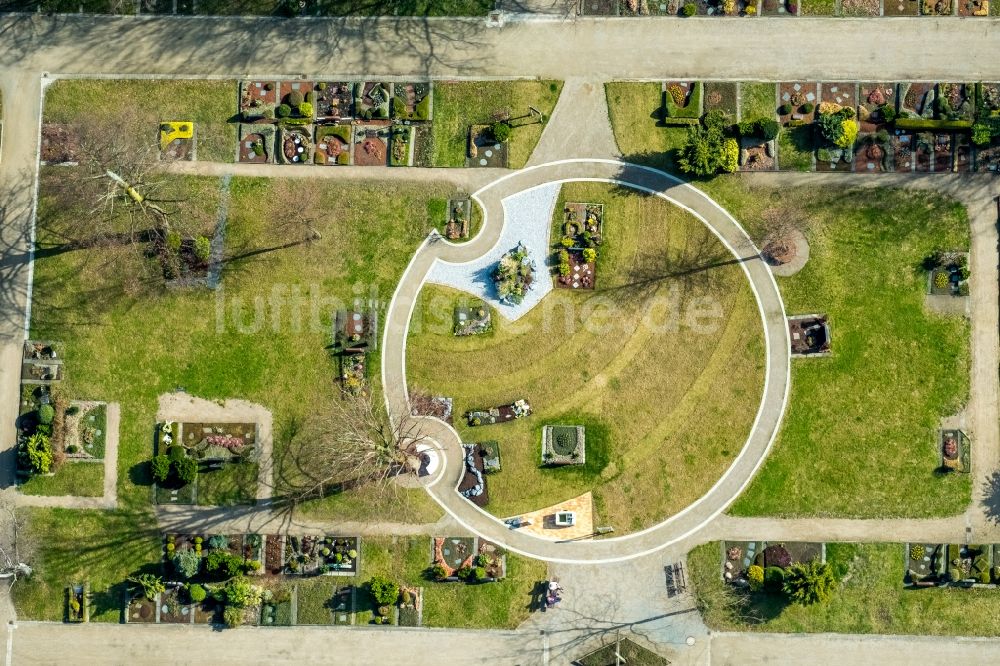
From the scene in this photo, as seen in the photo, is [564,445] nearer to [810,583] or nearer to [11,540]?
[810,583]

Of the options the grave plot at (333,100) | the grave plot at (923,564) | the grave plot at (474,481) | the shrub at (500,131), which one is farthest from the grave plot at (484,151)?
the grave plot at (923,564)

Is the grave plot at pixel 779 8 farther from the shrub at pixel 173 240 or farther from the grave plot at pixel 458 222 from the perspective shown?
the shrub at pixel 173 240

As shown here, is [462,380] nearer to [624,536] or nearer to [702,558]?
[624,536]

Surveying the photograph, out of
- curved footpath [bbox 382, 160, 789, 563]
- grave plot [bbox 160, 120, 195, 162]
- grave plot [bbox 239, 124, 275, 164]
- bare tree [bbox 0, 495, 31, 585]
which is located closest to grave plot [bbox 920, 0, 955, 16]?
curved footpath [bbox 382, 160, 789, 563]

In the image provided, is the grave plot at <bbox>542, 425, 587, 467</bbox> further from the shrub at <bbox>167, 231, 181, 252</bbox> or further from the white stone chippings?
the shrub at <bbox>167, 231, 181, 252</bbox>

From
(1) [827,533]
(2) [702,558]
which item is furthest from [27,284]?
(1) [827,533]

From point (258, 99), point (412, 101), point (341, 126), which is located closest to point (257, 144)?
point (258, 99)
